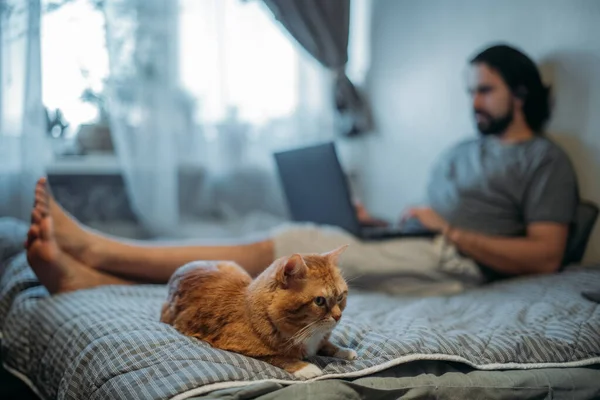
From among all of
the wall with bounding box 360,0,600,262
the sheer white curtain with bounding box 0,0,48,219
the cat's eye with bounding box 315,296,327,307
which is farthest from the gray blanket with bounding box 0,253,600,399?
the wall with bounding box 360,0,600,262

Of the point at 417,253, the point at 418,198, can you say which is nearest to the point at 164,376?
the point at 417,253

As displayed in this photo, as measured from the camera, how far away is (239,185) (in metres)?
2.03

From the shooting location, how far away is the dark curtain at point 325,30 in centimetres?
163

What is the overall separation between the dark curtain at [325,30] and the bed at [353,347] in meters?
0.91

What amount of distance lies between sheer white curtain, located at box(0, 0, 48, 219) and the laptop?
0.68 meters

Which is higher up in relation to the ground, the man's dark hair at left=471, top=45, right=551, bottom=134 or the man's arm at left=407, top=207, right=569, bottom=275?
the man's dark hair at left=471, top=45, right=551, bottom=134

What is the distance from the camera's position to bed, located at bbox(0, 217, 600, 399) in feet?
2.41

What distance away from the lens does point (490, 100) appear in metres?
1.63

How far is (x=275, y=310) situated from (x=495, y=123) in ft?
3.83

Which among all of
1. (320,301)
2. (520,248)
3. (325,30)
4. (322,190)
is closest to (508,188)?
(520,248)

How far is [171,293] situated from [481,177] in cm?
107

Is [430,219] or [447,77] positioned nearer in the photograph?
[430,219]

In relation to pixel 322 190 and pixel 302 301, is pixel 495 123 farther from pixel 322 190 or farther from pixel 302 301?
pixel 302 301

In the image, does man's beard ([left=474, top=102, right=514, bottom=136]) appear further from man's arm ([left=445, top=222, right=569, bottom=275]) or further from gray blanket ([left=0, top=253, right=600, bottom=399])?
gray blanket ([left=0, top=253, right=600, bottom=399])
